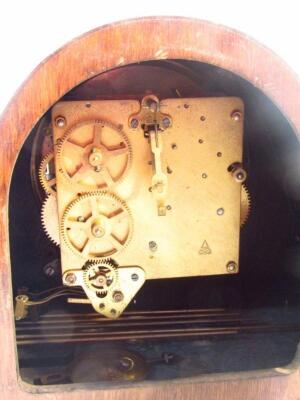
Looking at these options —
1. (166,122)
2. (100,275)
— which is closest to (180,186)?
(166,122)

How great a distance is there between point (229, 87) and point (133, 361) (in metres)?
0.56

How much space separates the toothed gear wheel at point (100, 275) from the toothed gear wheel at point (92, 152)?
157 millimetres

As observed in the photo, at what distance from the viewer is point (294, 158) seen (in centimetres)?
127

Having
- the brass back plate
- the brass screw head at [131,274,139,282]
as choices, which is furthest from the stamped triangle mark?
the brass screw head at [131,274,139,282]

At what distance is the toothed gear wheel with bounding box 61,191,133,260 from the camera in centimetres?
119

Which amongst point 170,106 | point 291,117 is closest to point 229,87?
point 170,106

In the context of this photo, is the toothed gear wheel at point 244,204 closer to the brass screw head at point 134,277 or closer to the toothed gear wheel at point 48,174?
the brass screw head at point 134,277

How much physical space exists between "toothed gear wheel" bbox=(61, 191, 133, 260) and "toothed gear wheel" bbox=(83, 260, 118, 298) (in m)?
0.02

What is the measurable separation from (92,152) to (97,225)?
135 millimetres

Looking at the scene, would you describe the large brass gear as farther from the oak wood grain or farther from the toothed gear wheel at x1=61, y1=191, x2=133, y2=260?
the oak wood grain

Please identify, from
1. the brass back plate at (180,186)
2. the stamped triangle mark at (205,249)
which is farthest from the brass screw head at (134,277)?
the stamped triangle mark at (205,249)

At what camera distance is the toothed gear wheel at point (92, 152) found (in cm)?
116

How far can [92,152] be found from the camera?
1.15m

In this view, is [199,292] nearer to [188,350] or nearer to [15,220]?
[188,350]
